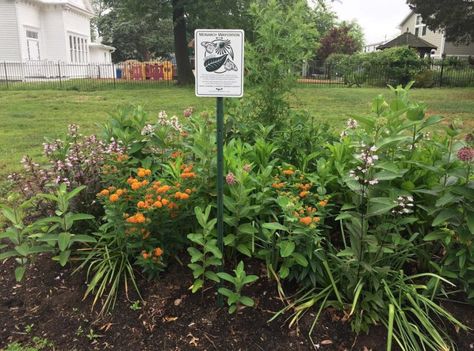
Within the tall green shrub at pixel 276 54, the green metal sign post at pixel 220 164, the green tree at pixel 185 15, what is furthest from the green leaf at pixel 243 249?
the green tree at pixel 185 15

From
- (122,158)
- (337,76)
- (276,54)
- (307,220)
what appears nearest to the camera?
(307,220)

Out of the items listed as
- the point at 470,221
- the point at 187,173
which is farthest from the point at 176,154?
the point at 470,221

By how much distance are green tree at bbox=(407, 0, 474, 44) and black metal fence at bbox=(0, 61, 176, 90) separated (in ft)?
42.0

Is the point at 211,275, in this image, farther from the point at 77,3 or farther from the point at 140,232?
the point at 77,3

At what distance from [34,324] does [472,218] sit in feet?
8.56

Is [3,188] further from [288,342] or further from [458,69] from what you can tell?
[458,69]

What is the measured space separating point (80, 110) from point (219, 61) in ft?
34.7

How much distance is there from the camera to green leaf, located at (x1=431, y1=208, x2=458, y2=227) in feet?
8.35

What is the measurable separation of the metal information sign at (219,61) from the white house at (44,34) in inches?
905

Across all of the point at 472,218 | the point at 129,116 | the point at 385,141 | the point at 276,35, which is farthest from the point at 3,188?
the point at 472,218

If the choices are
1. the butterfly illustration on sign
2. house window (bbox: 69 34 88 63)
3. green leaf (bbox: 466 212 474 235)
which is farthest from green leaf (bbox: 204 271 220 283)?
house window (bbox: 69 34 88 63)

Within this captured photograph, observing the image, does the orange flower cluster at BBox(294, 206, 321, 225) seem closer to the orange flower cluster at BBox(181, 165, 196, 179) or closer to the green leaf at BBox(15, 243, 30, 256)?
the orange flower cluster at BBox(181, 165, 196, 179)

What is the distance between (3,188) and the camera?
197 inches

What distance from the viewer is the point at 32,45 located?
2756 cm
